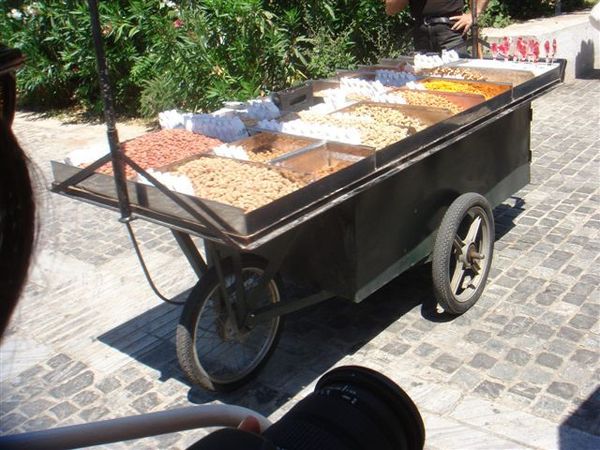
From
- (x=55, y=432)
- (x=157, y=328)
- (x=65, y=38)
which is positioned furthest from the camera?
(x=65, y=38)

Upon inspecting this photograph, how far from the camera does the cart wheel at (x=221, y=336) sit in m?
Answer: 3.76

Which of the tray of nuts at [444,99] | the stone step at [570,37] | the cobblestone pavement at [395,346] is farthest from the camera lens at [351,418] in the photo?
the stone step at [570,37]

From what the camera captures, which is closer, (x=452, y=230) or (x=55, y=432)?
(x=55, y=432)

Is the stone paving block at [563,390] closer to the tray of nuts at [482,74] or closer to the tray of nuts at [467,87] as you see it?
the tray of nuts at [467,87]

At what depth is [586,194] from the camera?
21.3ft

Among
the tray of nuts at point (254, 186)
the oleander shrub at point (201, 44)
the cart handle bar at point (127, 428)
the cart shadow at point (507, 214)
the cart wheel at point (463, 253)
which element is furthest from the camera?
the oleander shrub at point (201, 44)

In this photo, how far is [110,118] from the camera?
3.19 meters

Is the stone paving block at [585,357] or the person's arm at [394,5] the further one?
the person's arm at [394,5]

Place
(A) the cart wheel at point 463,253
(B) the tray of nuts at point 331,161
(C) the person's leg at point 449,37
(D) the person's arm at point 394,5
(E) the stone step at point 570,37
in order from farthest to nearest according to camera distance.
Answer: (E) the stone step at point 570,37
(C) the person's leg at point 449,37
(D) the person's arm at point 394,5
(A) the cart wheel at point 463,253
(B) the tray of nuts at point 331,161

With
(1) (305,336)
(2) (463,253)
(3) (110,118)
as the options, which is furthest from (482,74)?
(3) (110,118)

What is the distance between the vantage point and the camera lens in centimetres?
130

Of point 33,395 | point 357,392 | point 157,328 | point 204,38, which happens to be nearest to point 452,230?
point 157,328

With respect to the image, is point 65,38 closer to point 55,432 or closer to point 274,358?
point 274,358

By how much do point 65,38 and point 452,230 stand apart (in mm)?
7829
